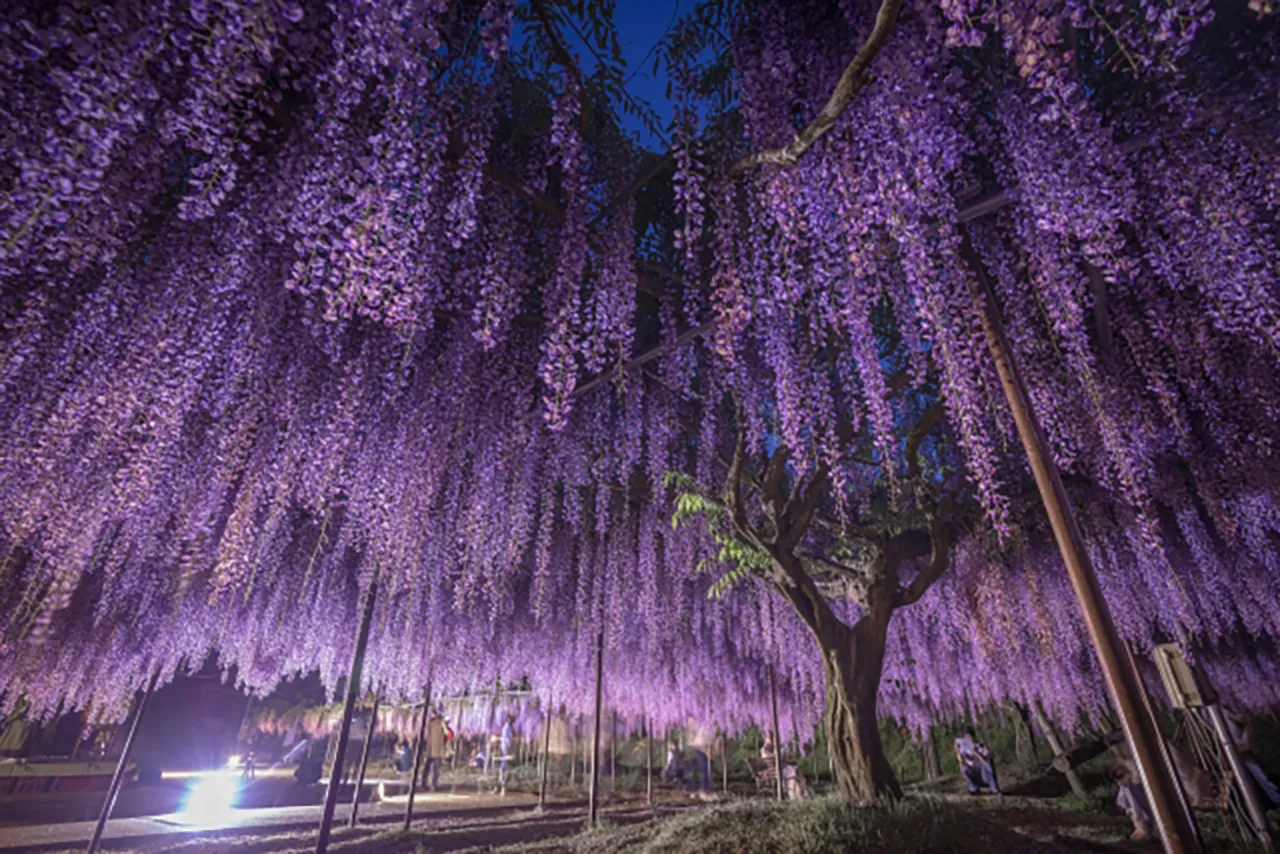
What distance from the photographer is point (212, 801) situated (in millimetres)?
12141

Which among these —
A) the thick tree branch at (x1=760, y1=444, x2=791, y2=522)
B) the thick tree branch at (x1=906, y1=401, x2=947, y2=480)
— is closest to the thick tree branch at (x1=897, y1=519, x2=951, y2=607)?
the thick tree branch at (x1=906, y1=401, x2=947, y2=480)

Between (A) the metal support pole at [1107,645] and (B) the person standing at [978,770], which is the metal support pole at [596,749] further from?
(B) the person standing at [978,770]

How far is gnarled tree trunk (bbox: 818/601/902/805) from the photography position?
525cm

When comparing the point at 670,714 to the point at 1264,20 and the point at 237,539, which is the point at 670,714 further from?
the point at 1264,20

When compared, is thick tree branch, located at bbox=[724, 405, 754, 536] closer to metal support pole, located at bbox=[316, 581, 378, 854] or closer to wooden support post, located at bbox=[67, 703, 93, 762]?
metal support pole, located at bbox=[316, 581, 378, 854]

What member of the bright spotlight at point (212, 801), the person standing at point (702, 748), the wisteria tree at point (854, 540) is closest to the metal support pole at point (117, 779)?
the bright spotlight at point (212, 801)

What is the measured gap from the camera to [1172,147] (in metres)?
3.48

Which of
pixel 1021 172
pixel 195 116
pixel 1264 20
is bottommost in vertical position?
pixel 195 116

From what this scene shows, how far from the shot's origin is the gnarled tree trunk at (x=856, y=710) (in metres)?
5.25

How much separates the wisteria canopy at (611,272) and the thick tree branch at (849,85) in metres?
0.03

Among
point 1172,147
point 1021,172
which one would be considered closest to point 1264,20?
point 1172,147

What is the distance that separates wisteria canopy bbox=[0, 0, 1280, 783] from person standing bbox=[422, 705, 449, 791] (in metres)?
13.2

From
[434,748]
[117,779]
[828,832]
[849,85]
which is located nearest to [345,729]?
[117,779]

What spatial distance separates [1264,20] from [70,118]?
6.11 m
